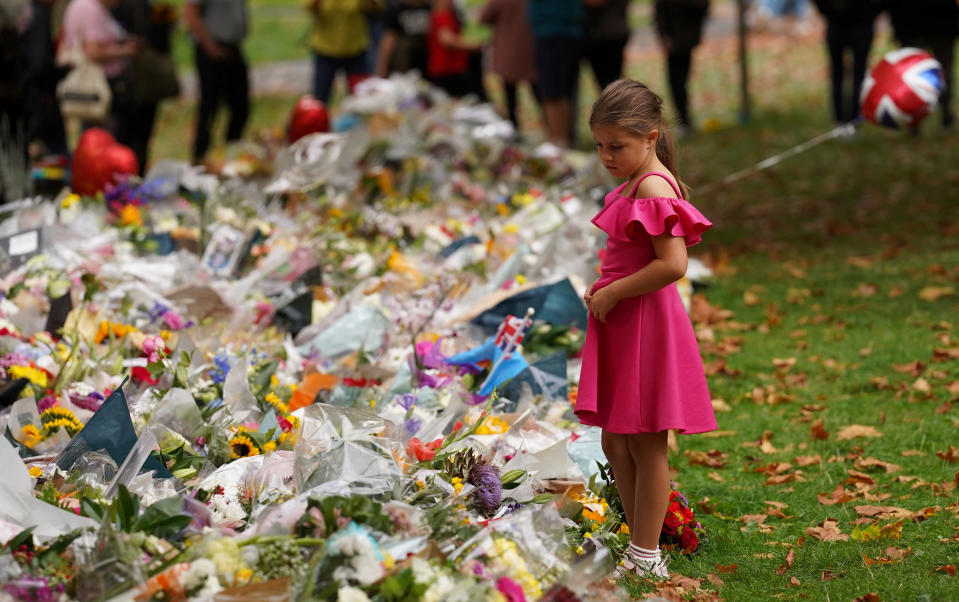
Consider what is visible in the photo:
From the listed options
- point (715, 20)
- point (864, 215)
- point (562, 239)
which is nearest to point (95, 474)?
point (562, 239)

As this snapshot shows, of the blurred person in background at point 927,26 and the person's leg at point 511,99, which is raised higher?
the blurred person in background at point 927,26

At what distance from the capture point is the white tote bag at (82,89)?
7.42m

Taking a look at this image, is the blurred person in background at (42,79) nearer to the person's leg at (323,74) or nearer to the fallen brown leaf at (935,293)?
the person's leg at (323,74)

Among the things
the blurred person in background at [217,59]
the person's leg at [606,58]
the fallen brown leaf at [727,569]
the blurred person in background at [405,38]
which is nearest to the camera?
the fallen brown leaf at [727,569]

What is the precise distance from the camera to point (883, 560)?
293 cm

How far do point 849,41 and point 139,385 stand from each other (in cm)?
731

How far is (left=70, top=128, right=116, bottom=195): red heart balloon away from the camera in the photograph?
6430mm

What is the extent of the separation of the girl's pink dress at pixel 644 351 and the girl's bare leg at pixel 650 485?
8 cm

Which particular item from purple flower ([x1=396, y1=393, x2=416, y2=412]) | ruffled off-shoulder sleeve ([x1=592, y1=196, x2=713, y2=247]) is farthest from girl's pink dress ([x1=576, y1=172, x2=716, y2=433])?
purple flower ([x1=396, y1=393, x2=416, y2=412])

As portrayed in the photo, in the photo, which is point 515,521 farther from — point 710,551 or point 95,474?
point 95,474

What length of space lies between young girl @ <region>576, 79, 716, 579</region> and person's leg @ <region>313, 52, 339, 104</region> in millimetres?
7271

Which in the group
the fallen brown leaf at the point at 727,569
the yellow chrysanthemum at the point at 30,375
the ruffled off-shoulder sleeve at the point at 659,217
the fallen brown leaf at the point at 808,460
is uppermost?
the ruffled off-shoulder sleeve at the point at 659,217

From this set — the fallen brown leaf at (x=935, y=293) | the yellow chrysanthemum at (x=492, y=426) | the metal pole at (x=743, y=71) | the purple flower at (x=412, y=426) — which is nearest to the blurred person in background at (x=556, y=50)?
the metal pole at (x=743, y=71)

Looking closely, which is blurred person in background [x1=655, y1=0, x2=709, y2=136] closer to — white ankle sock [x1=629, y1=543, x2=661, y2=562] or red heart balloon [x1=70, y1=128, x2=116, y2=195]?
red heart balloon [x1=70, y1=128, x2=116, y2=195]
